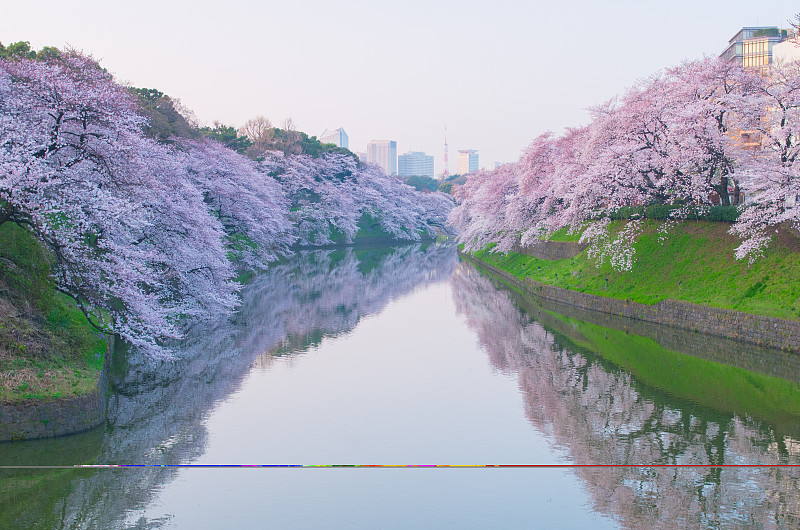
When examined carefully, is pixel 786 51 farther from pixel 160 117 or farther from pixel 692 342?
pixel 160 117

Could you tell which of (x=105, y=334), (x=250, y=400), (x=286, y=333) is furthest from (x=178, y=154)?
(x=250, y=400)

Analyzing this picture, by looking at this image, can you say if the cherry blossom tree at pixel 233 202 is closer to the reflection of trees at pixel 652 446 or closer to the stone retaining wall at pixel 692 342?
the stone retaining wall at pixel 692 342

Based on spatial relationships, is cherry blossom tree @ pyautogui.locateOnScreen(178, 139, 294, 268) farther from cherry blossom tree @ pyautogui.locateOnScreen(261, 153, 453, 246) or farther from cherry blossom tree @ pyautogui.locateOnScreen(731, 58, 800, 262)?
cherry blossom tree @ pyautogui.locateOnScreen(731, 58, 800, 262)

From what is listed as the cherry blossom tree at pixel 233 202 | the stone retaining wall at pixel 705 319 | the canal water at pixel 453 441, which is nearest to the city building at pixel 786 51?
the stone retaining wall at pixel 705 319

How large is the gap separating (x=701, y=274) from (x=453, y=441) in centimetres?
1562

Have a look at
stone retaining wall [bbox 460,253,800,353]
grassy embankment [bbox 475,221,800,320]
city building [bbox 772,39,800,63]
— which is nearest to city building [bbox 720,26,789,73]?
city building [bbox 772,39,800,63]

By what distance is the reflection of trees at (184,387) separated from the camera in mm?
10938

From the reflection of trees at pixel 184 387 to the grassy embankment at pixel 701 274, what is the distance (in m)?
10.4

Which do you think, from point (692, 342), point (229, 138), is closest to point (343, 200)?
point (229, 138)

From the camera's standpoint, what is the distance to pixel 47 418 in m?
12.6

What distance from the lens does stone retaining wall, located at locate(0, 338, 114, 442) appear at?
1234 centimetres

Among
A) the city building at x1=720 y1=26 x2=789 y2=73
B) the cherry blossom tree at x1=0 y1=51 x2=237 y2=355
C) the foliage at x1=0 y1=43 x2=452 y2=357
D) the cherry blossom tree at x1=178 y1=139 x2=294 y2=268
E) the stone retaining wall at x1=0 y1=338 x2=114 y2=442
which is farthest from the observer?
the city building at x1=720 y1=26 x2=789 y2=73

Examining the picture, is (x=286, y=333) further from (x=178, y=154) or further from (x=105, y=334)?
(x=178, y=154)

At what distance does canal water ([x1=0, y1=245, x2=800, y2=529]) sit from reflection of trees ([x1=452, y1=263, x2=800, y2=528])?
46 millimetres
